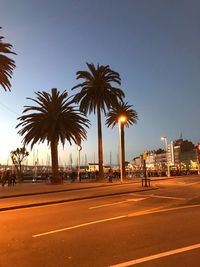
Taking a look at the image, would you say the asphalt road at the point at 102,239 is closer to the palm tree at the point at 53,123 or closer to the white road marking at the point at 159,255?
the white road marking at the point at 159,255

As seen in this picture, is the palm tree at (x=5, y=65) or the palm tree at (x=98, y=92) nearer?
the palm tree at (x=5, y=65)

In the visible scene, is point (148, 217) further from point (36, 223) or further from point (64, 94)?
point (64, 94)

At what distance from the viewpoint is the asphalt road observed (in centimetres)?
812

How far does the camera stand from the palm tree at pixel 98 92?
51.3 m

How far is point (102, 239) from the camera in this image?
1040cm

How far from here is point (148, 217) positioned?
567 inches

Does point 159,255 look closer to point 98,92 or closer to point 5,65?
point 5,65

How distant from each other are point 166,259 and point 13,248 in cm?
390

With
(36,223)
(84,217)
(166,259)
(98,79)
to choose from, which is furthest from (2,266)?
(98,79)

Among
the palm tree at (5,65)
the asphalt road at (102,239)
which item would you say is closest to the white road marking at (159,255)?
the asphalt road at (102,239)

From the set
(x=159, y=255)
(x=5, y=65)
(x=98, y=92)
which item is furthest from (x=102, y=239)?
(x=98, y=92)

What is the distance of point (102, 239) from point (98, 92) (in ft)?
137

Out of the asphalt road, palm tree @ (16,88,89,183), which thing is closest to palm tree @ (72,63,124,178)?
palm tree @ (16,88,89,183)

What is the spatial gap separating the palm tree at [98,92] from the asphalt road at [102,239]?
35.6 metres
